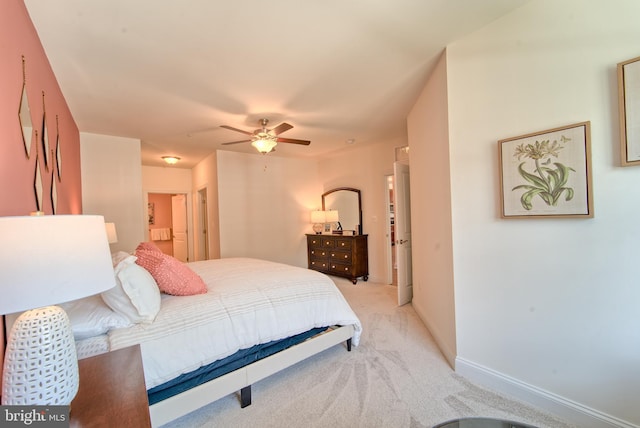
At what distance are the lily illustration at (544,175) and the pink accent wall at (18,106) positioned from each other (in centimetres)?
276

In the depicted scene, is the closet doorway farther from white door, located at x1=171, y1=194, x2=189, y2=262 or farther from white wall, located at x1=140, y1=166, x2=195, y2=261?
white wall, located at x1=140, y1=166, x2=195, y2=261

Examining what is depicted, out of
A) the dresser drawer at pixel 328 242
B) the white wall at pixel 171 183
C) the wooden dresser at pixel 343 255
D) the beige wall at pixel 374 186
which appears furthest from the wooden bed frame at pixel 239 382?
the white wall at pixel 171 183

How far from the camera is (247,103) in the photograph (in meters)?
2.99

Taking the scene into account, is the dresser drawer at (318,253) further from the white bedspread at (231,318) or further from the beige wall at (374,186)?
the white bedspread at (231,318)

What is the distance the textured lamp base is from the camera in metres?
0.76

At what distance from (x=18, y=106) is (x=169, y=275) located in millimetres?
1204

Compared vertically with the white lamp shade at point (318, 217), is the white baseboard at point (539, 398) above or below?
below

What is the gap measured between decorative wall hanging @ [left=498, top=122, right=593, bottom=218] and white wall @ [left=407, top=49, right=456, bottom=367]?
0.44m

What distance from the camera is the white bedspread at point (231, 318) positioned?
1.52 metres

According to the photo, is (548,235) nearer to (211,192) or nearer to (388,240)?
(388,240)

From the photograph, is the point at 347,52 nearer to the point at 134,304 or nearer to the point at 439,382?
the point at 134,304

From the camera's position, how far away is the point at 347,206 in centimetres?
553

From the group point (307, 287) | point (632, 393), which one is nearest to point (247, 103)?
point (307, 287)

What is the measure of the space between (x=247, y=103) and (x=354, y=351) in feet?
9.05
